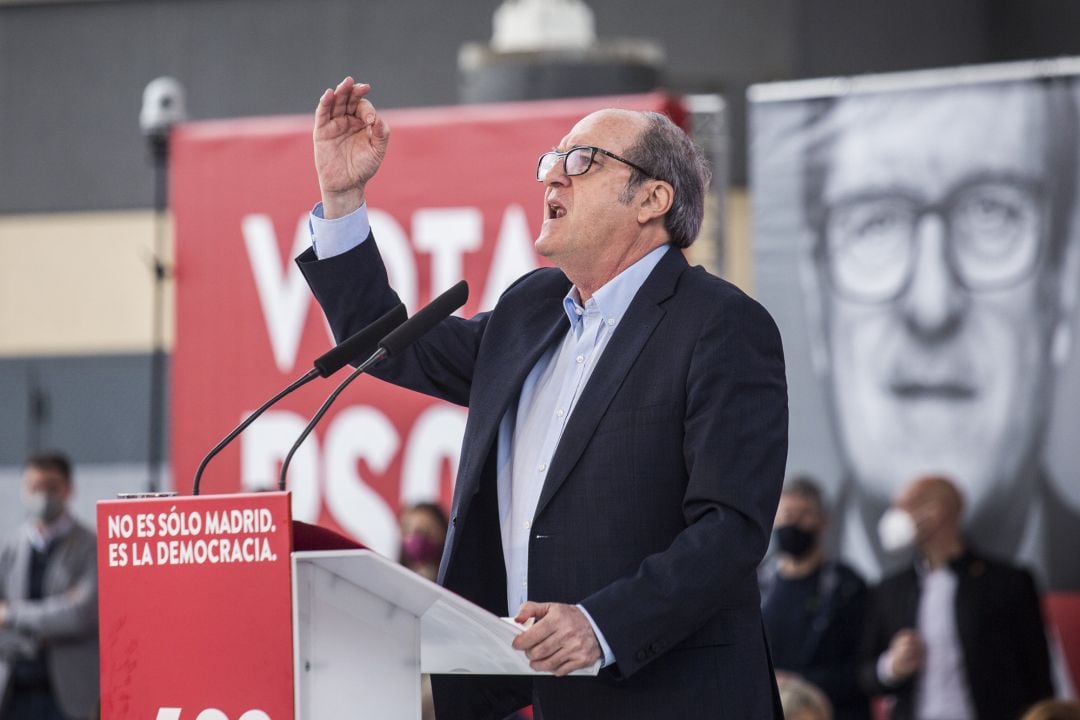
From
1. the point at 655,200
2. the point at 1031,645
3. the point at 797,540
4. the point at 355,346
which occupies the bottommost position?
the point at 1031,645

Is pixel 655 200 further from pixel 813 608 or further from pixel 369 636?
pixel 813 608

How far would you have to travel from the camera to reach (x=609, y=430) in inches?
77.7

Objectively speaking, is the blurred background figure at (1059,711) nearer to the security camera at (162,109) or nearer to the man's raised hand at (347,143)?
the man's raised hand at (347,143)

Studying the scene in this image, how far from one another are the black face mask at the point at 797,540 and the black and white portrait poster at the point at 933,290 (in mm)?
196

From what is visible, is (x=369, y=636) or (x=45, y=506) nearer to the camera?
(x=369, y=636)

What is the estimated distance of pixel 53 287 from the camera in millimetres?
10102

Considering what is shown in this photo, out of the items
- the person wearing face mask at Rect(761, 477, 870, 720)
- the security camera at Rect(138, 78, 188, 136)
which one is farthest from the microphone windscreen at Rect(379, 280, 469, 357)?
the security camera at Rect(138, 78, 188, 136)

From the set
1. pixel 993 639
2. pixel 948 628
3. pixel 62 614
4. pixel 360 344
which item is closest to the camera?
pixel 360 344

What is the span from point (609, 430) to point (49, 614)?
13.3ft

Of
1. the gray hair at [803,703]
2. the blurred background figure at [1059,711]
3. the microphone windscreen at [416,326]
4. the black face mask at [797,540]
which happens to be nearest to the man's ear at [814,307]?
the black face mask at [797,540]

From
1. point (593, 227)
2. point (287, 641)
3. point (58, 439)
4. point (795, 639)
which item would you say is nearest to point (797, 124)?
point (795, 639)

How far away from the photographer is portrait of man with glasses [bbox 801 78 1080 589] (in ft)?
15.9

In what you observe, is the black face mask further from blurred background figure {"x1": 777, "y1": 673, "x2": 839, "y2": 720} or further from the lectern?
the lectern

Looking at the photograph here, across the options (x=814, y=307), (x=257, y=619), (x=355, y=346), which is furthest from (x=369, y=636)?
(x=814, y=307)
